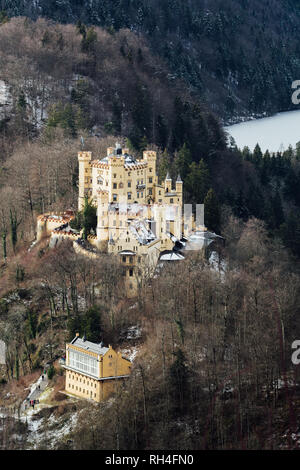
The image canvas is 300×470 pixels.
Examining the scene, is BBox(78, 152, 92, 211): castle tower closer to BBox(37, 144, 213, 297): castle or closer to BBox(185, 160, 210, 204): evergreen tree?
BBox(37, 144, 213, 297): castle

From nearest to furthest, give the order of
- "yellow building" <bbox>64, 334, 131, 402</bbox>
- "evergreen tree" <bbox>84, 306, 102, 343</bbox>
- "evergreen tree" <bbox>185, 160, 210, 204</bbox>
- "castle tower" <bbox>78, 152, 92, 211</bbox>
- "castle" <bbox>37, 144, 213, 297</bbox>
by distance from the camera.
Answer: "yellow building" <bbox>64, 334, 131, 402</bbox> < "evergreen tree" <bbox>84, 306, 102, 343</bbox> < "castle" <bbox>37, 144, 213, 297</bbox> < "castle tower" <bbox>78, 152, 92, 211</bbox> < "evergreen tree" <bbox>185, 160, 210, 204</bbox>

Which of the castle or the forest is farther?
the castle

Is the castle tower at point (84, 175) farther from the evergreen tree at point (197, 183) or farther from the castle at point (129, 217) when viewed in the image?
the evergreen tree at point (197, 183)

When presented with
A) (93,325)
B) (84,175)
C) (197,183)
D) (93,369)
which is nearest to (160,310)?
(93,325)

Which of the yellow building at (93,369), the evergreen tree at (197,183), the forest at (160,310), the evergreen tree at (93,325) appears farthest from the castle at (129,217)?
the yellow building at (93,369)

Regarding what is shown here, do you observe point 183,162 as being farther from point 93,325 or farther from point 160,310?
point 93,325

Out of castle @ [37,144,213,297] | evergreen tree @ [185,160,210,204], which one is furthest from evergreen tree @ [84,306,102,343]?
evergreen tree @ [185,160,210,204]

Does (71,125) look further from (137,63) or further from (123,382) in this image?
(123,382)
